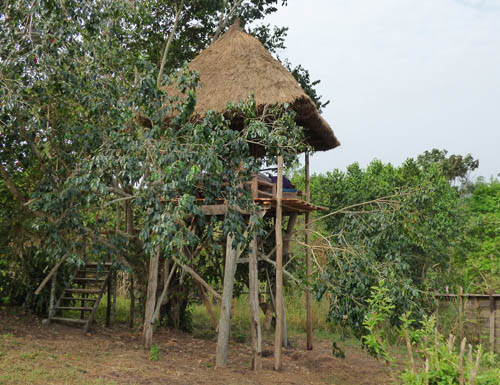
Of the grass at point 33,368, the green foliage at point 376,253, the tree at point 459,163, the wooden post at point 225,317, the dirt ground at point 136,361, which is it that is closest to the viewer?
the grass at point 33,368

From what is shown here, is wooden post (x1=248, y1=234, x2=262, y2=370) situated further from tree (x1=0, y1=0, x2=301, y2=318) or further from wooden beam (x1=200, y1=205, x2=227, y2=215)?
tree (x1=0, y1=0, x2=301, y2=318)

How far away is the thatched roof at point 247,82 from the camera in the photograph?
26.0ft

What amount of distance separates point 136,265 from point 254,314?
9.52 ft

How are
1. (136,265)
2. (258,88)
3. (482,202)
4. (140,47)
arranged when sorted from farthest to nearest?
(482,202) → (140,47) → (136,265) → (258,88)

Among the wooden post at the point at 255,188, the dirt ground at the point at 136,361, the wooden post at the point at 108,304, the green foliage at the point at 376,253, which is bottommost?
the dirt ground at the point at 136,361

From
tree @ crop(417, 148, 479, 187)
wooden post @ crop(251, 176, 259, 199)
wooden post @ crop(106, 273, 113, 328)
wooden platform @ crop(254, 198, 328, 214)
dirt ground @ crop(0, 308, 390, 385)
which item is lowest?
dirt ground @ crop(0, 308, 390, 385)

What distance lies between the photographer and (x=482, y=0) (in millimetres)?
6707

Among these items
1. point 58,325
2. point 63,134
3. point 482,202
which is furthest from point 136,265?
point 482,202

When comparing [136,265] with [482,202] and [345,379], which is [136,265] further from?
[482,202]

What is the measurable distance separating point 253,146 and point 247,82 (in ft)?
3.58

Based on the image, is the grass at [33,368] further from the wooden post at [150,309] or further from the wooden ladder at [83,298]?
the wooden ladder at [83,298]

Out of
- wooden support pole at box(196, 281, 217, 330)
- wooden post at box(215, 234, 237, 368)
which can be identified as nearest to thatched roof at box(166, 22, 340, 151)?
wooden post at box(215, 234, 237, 368)

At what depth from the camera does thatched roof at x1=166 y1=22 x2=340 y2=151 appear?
26.0ft

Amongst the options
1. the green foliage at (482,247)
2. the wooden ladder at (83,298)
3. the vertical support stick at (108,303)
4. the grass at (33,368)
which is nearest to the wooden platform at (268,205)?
the wooden ladder at (83,298)
